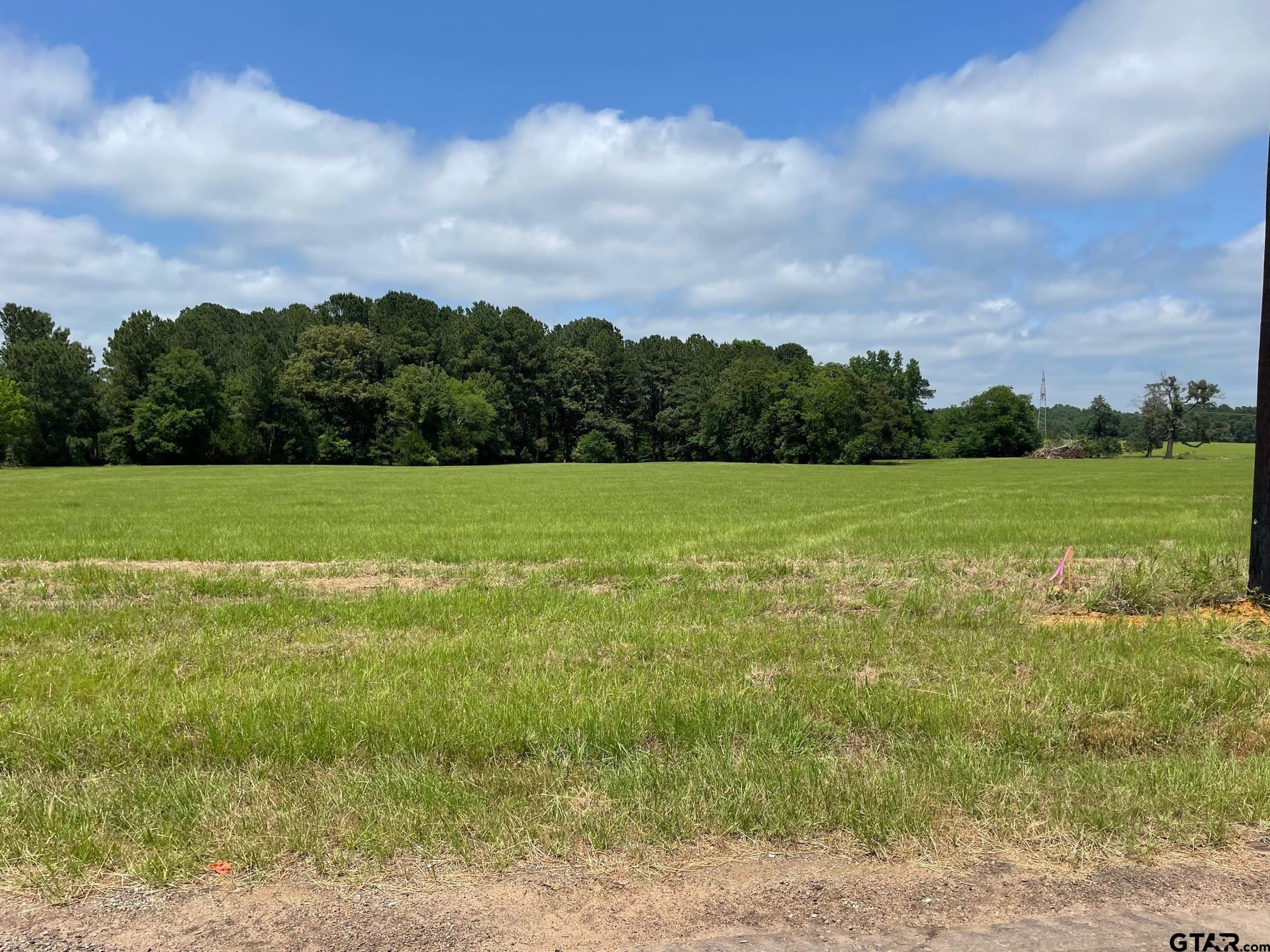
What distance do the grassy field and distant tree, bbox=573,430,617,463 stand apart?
Result: 92455 millimetres

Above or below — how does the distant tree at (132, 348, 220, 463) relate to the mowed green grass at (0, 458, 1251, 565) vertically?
above

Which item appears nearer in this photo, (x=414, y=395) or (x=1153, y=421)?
(x=414, y=395)

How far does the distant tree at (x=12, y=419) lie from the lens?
77.5 m

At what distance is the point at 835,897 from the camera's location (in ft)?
12.5

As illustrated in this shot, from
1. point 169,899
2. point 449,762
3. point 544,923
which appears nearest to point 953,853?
point 544,923

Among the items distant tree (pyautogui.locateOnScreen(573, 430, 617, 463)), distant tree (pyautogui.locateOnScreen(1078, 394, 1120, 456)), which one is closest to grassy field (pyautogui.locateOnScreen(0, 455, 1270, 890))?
distant tree (pyautogui.locateOnScreen(573, 430, 617, 463))

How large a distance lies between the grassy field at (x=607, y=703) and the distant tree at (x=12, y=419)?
7991cm

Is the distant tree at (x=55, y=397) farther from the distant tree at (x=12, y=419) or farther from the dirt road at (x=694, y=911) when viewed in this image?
the dirt road at (x=694, y=911)

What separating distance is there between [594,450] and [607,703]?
103364 mm

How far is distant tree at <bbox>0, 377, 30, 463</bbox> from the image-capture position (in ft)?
254

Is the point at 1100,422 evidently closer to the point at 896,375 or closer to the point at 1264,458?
the point at 896,375

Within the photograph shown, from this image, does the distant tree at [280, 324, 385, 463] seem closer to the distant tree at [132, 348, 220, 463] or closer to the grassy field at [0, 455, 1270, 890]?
the distant tree at [132, 348, 220, 463]

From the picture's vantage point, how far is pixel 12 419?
77562 millimetres

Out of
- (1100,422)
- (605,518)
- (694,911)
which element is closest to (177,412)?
(605,518)
